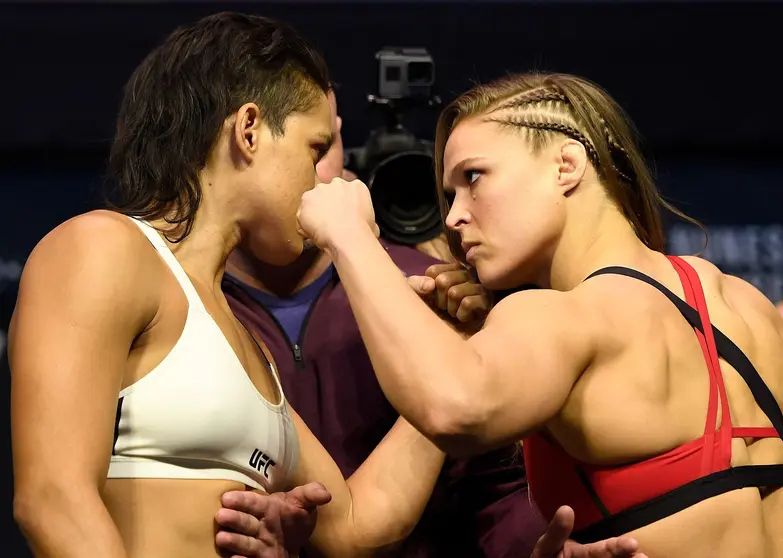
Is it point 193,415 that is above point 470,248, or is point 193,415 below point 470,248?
below

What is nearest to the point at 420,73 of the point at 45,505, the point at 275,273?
the point at 275,273

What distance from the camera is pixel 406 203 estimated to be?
7.02 ft

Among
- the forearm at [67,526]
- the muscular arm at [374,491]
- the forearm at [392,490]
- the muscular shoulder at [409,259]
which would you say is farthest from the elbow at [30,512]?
the muscular shoulder at [409,259]

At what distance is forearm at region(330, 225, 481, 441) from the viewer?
47.1 inches

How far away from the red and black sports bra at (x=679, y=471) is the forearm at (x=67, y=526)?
546mm

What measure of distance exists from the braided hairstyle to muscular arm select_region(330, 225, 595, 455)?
0.83 ft

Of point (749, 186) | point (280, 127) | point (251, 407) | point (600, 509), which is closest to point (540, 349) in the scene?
point (600, 509)

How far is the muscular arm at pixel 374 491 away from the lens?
66.5 inches

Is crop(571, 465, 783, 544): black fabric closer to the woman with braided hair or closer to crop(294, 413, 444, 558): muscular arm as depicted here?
the woman with braided hair

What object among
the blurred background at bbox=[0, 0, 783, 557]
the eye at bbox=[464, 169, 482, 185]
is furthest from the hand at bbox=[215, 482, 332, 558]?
the blurred background at bbox=[0, 0, 783, 557]

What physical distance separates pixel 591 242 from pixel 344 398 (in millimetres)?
639

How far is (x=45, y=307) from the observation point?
1.28 metres

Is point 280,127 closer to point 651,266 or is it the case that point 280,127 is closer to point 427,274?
point 427,274

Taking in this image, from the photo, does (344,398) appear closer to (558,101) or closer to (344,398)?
(344,398)
